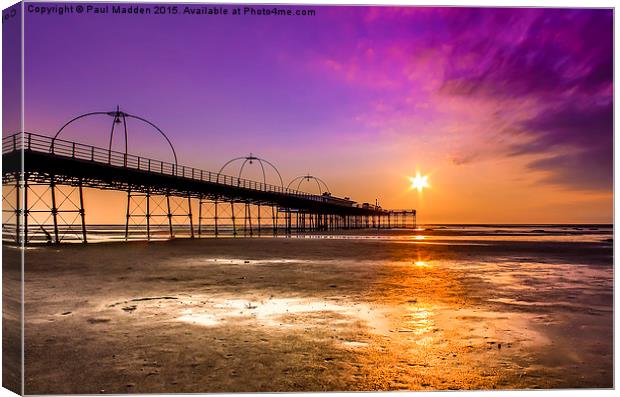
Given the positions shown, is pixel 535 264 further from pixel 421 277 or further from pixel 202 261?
pixel 202 261

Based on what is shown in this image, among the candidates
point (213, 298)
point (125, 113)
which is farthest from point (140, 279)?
point (125, 113)

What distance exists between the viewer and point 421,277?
39.8 ft

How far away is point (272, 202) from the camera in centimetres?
5959

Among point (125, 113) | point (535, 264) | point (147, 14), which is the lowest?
point (535, 264)

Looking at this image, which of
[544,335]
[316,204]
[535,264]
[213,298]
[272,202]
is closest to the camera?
[544,335]

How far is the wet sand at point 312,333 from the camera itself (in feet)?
14.7

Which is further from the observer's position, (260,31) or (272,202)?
(272,202)

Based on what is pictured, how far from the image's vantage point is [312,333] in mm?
6062

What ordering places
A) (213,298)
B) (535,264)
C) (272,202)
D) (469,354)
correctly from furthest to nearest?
(272,202) < (535,264) < (213,298) < (469,354)

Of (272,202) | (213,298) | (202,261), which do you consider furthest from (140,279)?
(272,202)

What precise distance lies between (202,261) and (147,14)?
1168 centimetres

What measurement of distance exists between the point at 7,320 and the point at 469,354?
14.6 ft

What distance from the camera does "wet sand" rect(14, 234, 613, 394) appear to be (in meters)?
4.49

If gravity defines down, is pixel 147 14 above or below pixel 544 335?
above
